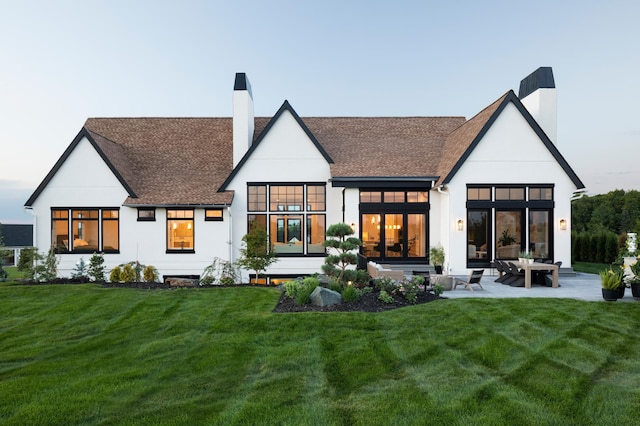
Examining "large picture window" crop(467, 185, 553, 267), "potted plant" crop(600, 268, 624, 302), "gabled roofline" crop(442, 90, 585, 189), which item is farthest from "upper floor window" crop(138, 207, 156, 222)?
"potted plant" crop(600, 268, 624, 302)

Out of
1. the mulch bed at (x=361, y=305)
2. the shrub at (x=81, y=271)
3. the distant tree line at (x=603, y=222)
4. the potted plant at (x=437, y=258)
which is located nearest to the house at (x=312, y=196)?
the potted plant at (x=437, y=258)

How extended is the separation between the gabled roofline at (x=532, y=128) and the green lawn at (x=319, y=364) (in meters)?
7.10

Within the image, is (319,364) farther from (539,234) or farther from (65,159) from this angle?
(65,159)

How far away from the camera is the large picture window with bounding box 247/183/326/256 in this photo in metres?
17.5

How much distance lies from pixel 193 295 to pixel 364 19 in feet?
60.1

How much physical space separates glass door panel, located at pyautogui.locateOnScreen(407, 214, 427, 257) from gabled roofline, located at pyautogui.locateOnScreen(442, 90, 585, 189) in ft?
7.30

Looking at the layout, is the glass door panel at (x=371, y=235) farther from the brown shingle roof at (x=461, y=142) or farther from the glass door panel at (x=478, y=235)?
the glass door panel at (x=478, y=235)

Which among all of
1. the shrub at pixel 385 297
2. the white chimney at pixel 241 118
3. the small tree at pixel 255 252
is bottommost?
the shrub at pixel 385 297

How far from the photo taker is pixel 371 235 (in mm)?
17250

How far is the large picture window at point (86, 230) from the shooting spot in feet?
54.8

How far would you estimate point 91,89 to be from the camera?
2444 centimetres

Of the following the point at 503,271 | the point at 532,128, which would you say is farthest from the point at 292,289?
the point at 532,128

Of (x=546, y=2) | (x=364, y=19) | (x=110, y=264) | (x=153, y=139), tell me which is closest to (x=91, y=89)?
(x=153, y=139)

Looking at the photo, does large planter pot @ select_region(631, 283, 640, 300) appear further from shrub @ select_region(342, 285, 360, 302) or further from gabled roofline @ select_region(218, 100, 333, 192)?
gabled roofline @ select_region(218, 100, 333, 192)
